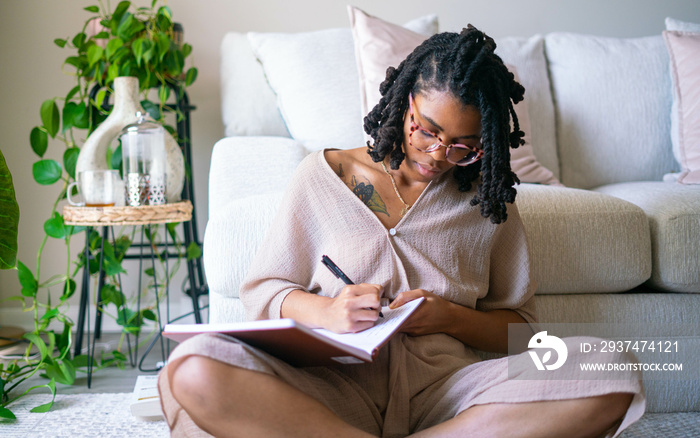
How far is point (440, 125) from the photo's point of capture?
0.97 m

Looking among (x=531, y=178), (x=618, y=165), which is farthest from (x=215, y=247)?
(x=618, y=165)

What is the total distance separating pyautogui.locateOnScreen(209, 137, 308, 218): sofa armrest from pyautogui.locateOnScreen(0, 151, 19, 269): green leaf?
1.32 feet

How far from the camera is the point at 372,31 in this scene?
175cm

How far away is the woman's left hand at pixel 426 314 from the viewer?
973 millimetres

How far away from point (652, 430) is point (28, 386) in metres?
1.53

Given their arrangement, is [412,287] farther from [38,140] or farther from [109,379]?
[38,140]

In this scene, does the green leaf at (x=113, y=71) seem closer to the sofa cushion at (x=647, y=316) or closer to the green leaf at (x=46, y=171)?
the green leaf at (x=46, y=171)

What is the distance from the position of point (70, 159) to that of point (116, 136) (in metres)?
0.20

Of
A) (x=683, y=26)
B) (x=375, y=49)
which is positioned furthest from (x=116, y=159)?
(x=683, y=26)

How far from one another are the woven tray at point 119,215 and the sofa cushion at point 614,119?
1.27 metres

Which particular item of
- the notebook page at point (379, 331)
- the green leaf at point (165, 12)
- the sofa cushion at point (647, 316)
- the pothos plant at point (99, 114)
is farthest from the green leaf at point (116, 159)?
the sofa cushion at point (647, 316)

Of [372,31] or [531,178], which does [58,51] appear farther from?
[531,178]

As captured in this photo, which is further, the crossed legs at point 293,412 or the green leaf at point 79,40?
the green leaf at point 79,40

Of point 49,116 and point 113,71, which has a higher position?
point 113,71
